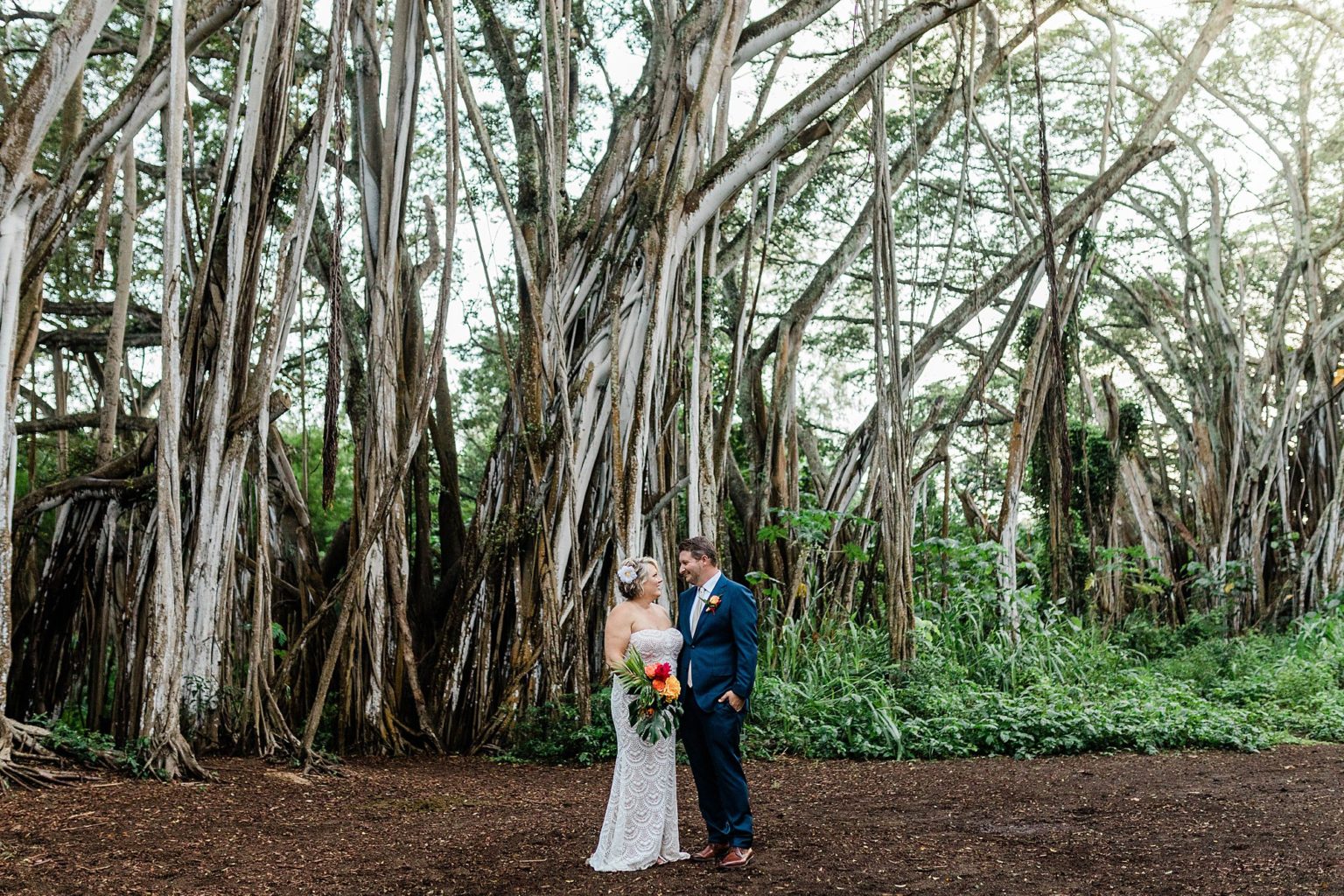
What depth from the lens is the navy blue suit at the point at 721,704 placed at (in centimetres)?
375

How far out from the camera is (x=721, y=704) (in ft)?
12.4

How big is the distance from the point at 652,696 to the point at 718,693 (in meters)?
0.21

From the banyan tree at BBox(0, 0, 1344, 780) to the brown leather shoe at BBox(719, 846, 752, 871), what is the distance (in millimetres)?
1769

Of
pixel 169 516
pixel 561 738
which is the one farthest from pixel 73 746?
pixel 561 738

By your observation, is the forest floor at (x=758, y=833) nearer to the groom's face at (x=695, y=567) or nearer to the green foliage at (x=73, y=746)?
the green foliage at (x=73, y=746)

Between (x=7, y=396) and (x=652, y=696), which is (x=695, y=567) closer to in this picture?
(x=652, y=696)

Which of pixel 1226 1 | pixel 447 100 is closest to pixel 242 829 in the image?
pixel 447 100

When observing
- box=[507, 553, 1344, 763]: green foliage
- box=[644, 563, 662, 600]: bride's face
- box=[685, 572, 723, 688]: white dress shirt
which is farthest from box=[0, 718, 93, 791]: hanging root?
box=[685, 572, 723, 688]: white dress shirt

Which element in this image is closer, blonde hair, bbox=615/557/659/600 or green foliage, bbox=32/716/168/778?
blonde hair, bbox=615/557/659/600

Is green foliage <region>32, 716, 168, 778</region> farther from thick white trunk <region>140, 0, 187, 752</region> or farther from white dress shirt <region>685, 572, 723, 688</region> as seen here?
white dress shirt <region>685, 572, 723, 688</region>

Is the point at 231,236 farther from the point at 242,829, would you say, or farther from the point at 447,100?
the point at 242,829

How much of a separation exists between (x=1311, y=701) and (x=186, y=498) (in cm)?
638

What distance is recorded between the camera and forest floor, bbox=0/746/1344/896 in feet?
11.3

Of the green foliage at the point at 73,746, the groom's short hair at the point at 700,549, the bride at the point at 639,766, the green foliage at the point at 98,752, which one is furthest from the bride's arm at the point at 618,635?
the green foliage at the point at 73,746
